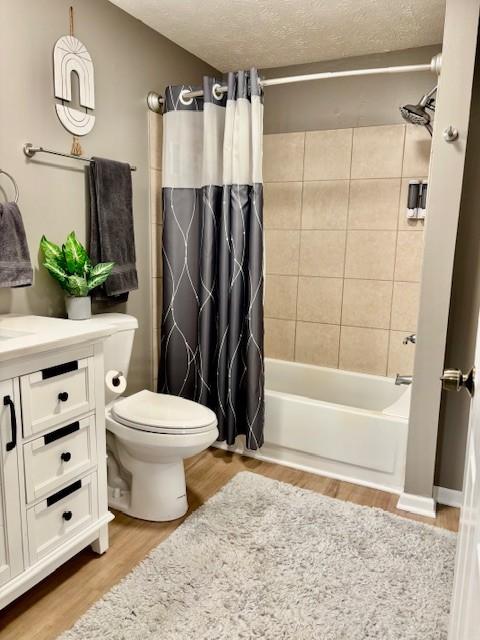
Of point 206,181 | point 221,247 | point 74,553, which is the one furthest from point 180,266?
point 74,553

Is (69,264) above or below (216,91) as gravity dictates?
below

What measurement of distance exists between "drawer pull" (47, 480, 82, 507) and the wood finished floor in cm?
33

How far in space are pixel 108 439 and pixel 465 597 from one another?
67.5 inches

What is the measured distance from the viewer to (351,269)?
2.95m

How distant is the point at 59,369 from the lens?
1.59m

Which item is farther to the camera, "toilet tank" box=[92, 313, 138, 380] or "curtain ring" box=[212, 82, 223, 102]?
"curtain ring" box=[212, 82, 223, 102]

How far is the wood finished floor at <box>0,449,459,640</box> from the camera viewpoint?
5.05ft

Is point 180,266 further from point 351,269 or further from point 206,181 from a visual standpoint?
point 351,269

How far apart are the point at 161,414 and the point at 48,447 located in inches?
22.6

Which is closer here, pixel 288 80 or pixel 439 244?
pixel 439 244

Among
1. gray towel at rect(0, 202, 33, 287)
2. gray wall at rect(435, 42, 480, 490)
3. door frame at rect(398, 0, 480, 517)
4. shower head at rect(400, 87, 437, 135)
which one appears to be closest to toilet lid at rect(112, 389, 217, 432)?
gray towel at rect(0, 202, 33, 287)

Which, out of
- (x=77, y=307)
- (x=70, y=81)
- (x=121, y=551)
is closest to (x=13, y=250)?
(x=77, y=307)

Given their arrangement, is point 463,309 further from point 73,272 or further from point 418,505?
point 73,272

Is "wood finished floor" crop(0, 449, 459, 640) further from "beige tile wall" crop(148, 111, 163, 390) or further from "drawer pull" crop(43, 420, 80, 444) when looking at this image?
"beige tile wall" crop(148, 111, 163, 390)
